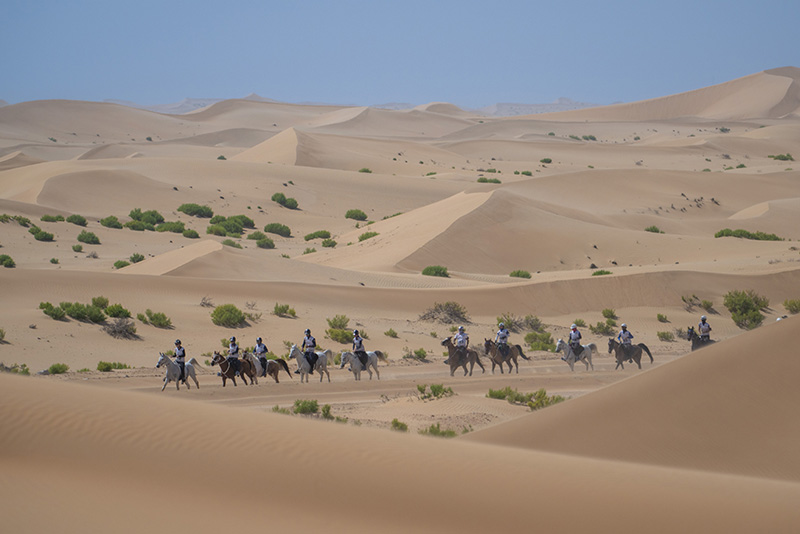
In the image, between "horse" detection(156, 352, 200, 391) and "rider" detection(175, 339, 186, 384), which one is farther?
"rider" detection(175, 339, 186, 384)

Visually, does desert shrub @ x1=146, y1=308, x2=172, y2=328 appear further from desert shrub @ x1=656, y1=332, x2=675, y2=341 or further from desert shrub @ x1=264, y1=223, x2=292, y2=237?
desert shrub @ x1=264, y1=223, x2=292, y2=237

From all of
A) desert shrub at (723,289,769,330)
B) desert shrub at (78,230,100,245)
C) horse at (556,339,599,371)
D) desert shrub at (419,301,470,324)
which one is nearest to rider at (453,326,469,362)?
horse at (556,339,599,371)

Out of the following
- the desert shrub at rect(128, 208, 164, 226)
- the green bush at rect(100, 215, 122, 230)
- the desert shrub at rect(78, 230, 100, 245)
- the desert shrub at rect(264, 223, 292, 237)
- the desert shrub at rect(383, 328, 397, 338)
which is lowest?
the desert shrub at rect(383, 328, 397, 338)

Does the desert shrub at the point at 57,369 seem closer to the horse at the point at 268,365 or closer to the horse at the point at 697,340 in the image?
the horse at the point at 268,365

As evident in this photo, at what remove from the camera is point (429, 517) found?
755 centimetres

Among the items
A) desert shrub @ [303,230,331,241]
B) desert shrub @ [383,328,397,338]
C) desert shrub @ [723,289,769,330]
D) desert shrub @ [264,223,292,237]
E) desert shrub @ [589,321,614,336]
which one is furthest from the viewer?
desert shrub @ [264,223,292,237]

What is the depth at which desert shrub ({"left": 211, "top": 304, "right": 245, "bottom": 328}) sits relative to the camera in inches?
1022

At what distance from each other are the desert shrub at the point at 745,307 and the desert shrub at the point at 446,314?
410 inches

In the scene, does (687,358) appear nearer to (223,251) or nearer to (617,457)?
(617,457)

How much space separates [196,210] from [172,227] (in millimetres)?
6732

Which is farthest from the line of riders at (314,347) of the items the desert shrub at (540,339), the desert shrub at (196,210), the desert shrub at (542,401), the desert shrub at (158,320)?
the desert shrub at (196,210)

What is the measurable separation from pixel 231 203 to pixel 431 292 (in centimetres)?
3275

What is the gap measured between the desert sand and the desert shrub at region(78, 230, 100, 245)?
809mm

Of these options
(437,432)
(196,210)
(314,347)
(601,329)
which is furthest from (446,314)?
(196,210)
